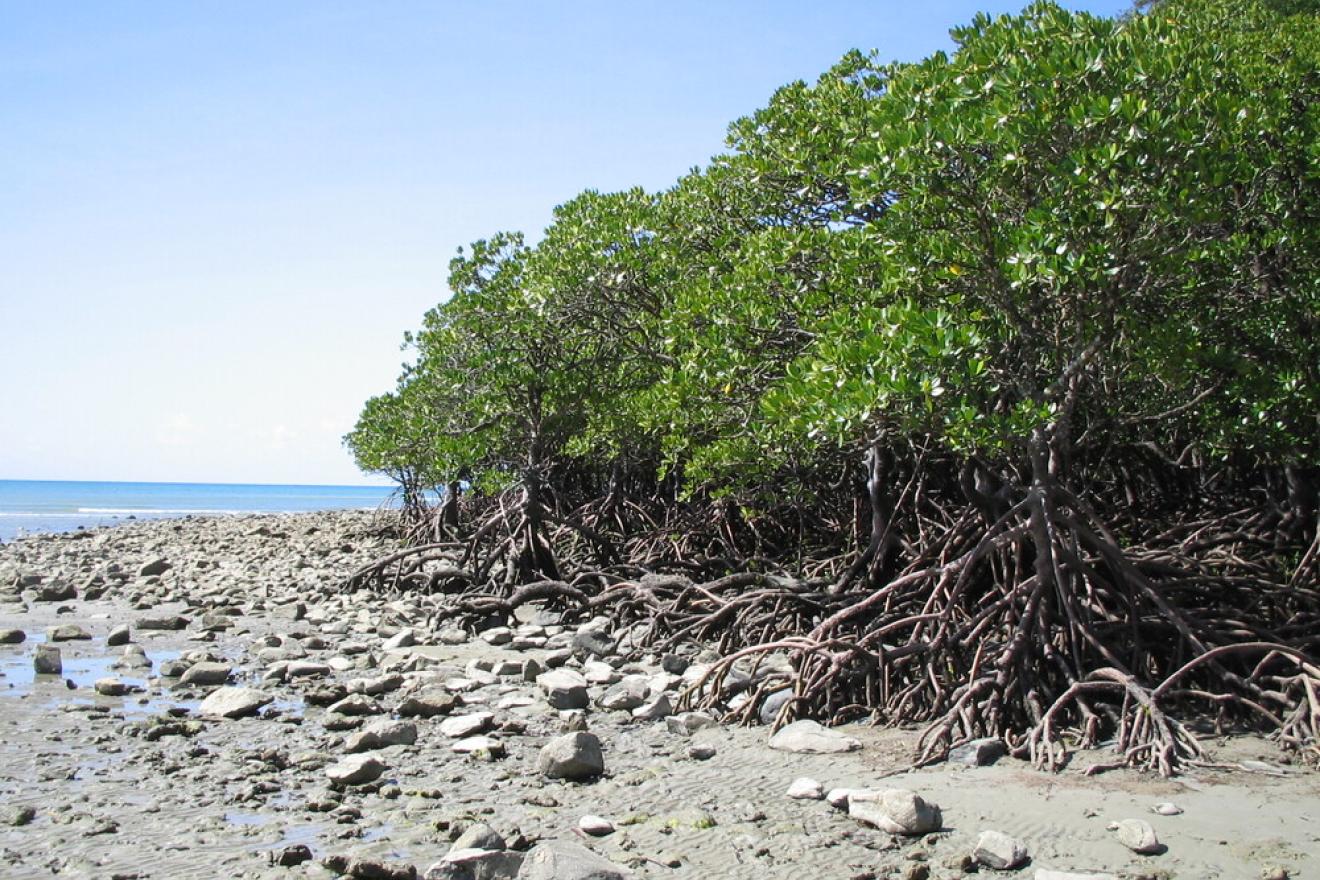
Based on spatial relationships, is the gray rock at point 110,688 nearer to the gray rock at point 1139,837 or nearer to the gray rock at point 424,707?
the gray rock at point 424,707

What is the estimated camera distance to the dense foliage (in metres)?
6.16

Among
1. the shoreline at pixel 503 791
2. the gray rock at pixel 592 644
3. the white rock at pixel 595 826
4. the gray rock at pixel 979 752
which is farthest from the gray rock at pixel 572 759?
the gray rock at pixel 592 644

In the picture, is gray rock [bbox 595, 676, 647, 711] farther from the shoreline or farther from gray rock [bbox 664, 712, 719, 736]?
gray rock [bbox 664, 712, 719, 736]

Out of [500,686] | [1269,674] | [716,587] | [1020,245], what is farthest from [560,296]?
[1269,674]

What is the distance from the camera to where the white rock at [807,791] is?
5203 millimetres

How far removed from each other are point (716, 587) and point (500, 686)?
2.46 metres

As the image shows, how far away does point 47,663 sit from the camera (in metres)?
9.00

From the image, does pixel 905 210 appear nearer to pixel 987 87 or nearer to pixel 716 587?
pixel 987 87

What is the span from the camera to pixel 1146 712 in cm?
570

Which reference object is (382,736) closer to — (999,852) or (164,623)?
(999,852)

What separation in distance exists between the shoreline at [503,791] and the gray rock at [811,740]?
0.20ft

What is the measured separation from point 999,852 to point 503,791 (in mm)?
2472

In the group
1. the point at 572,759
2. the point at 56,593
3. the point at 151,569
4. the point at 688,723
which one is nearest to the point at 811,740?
A: the point at 688,723

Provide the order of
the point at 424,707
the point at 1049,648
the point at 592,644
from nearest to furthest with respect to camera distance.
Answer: the point at 1049,648, the point at 424,707, the point at 592,644
